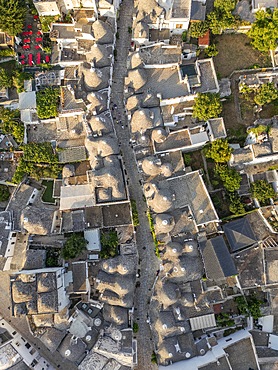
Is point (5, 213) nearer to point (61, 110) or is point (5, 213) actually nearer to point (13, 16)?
point (61, 110)

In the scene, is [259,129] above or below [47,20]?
below

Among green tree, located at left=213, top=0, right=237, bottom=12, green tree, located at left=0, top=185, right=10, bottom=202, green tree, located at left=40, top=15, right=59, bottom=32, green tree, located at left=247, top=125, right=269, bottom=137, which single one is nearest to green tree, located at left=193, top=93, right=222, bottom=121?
green tree, located at left=247, top=125, right=269, bottom=137

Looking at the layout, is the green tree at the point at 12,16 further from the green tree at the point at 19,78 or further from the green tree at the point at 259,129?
the green tree at the point at 259,129

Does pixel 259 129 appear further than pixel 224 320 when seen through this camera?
No

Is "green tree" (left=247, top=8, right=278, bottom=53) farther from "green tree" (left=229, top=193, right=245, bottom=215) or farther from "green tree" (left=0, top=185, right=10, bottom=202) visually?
"green tree" (left=0, top=185, right=10, bottom=202)

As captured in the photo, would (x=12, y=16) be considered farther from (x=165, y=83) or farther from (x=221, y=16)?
(x=221, y=16)

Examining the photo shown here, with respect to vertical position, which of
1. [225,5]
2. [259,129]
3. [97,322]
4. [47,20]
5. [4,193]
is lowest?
[97,322]

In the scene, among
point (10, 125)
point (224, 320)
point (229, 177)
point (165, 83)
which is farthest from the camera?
point (10, 125)

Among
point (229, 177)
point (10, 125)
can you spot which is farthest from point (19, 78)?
point (229, 177)

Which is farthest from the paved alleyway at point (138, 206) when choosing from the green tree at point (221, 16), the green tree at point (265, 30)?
the green tree at point (265, 30)
